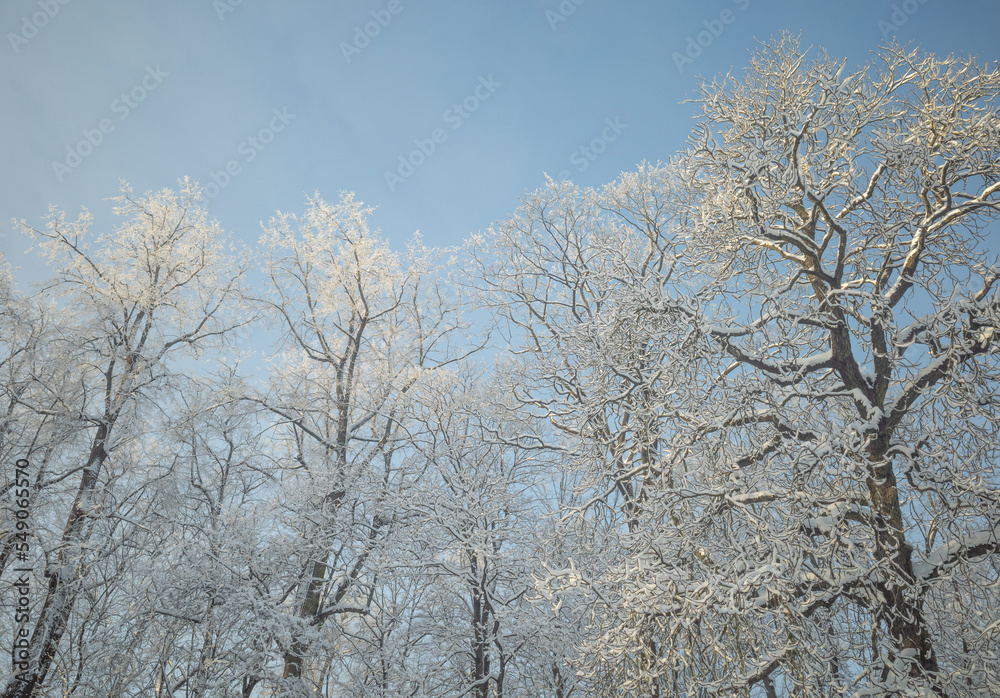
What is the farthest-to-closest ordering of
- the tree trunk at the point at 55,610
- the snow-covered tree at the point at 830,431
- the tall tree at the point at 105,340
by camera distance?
the tall tree at the point at 105,340
the tree trunk at the point at 55,610
the snow-covered tree at the point at 830,431

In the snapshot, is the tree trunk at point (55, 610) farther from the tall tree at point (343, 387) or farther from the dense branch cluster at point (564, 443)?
the tall tree at point (343, 387)

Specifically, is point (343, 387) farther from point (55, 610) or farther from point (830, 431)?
point (830, 431)

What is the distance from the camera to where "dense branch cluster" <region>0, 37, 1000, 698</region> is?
4469 millimetres

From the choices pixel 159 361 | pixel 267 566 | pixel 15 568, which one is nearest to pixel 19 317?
pixel 159 361

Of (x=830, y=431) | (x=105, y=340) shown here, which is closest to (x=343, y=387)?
(x=105, y=340)

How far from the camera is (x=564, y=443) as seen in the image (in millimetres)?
10273

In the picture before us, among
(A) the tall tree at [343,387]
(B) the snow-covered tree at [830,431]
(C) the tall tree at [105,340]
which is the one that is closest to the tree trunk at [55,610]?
(C) the tall tree at [105,340]

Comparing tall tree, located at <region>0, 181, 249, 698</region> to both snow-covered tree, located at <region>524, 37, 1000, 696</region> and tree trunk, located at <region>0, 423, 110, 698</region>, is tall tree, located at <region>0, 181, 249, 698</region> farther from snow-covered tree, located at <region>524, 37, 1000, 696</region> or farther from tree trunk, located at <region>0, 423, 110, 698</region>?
snow-covered tree, located at <region>524, 37, 1000, 696</region>

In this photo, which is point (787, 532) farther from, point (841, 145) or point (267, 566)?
point (267, 566)

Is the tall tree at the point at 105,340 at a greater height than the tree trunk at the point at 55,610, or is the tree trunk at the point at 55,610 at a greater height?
the tall tree at the point at 105,340

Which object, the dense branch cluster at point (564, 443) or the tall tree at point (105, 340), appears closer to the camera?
the dense branch cluster at point (564, 443)

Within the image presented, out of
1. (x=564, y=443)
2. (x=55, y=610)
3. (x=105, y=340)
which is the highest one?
(x=105, y=340)

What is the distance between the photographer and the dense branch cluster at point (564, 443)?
14.7 feet

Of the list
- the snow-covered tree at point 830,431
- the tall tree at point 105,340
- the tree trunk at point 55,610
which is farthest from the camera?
the tall tree at point 105,340
